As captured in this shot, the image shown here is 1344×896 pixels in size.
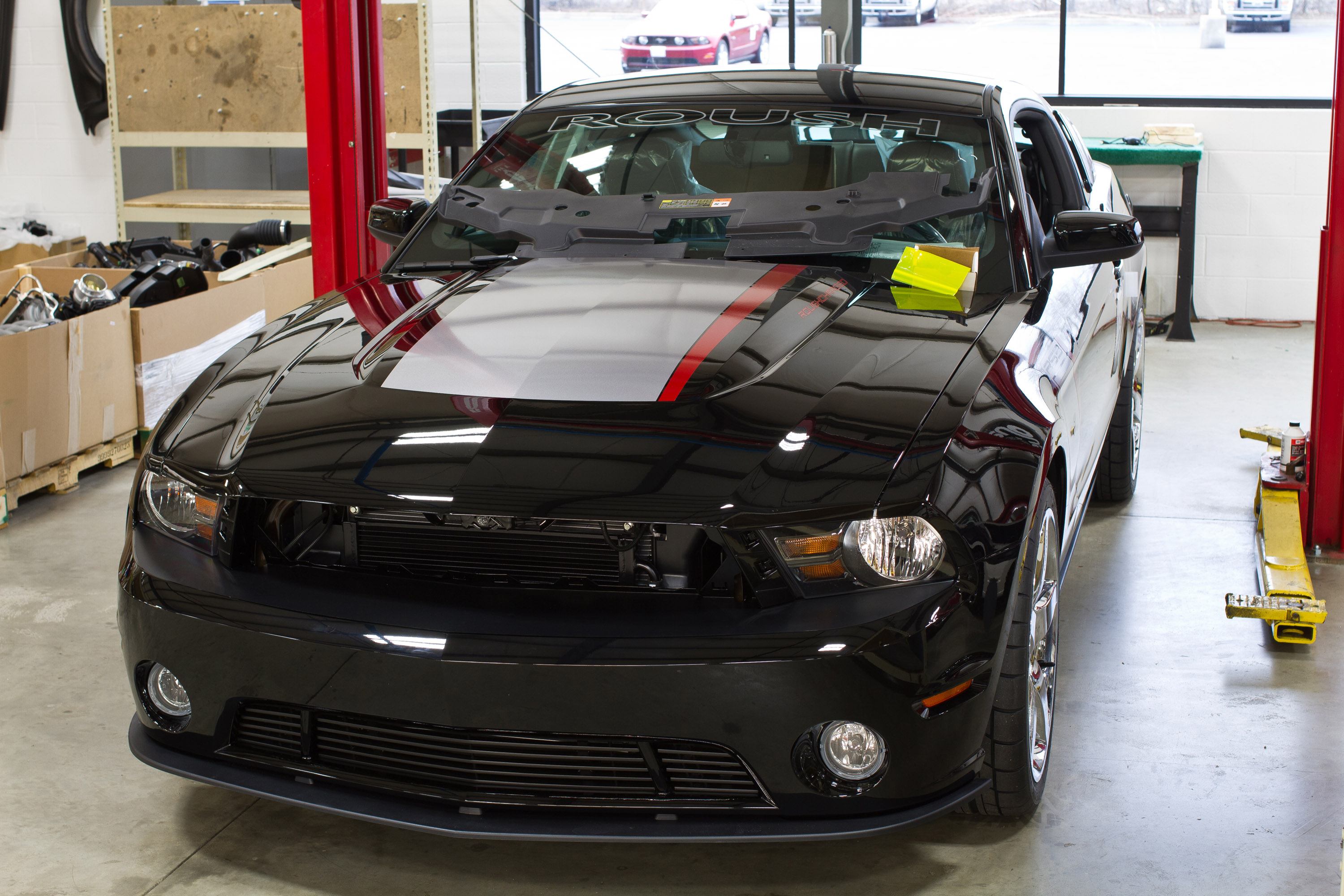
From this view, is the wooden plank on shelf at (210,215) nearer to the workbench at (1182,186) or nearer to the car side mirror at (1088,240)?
the workbench at (1182,186)

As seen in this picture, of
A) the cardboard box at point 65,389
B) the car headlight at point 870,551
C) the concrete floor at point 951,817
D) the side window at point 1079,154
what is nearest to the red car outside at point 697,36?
the side window at point 1079,154

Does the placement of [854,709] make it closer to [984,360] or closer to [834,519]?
[834,519]

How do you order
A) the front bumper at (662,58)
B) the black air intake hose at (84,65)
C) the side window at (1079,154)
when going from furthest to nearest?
the front bumper at (662,58) → the black air intake hose at (84,65) → the side window at (1079,154)

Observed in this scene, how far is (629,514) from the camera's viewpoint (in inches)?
68.6

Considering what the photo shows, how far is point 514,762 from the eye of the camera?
1.82 metres

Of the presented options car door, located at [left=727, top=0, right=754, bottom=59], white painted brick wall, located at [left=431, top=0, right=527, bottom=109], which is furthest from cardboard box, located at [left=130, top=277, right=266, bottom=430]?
car door, located at [left=727, top=0, right=754, bottom=59]

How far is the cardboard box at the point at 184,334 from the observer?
15.3 feet

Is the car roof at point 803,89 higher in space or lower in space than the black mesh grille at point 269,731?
higher

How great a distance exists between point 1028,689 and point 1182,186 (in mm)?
5714

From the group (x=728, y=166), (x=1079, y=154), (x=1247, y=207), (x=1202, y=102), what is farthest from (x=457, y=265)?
(x=1202, y=102)

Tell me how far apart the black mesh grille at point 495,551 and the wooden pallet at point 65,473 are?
102 inches

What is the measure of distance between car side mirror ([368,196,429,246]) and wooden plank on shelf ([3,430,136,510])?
169 centimetres

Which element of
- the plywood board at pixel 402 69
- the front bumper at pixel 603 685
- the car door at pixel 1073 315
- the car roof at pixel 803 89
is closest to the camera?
the front bumper at pixel 603 685

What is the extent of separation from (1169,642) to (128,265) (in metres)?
4.71
